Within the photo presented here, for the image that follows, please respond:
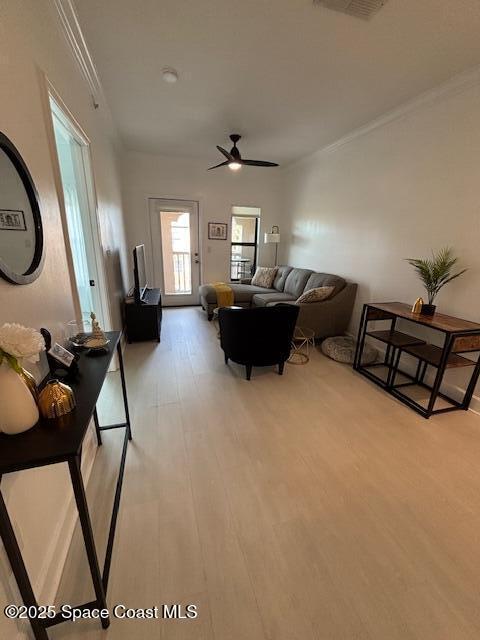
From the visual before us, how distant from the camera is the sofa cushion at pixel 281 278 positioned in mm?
5016

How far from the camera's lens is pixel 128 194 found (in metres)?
4.84

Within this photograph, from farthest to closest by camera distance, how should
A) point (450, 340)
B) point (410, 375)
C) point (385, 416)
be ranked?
1. point (410, 375)
2. point (385, 416)
3. point (450, 340)

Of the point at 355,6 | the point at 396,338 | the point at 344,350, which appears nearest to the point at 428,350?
the point at 396,338

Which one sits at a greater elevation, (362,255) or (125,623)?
(362,255)

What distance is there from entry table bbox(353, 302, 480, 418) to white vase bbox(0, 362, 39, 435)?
2.56 m

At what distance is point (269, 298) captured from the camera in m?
4.43

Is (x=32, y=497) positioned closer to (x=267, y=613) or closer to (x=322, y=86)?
(x=267, y=613)

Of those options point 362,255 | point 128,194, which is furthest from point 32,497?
point 128,194

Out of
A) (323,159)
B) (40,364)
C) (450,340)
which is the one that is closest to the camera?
(40,364)

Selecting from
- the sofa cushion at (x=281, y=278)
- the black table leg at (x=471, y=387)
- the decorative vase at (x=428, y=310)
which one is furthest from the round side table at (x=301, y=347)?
the sofa cushion at (x=281, y=278)

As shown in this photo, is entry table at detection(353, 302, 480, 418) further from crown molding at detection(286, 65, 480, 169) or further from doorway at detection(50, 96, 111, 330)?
doorway at detection(50, 96, 111, 330)

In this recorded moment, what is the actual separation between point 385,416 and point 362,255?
2.14m

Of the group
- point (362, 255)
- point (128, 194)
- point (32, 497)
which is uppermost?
point (128, 194)

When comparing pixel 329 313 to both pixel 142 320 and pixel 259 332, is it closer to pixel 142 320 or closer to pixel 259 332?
pixel 259 332
